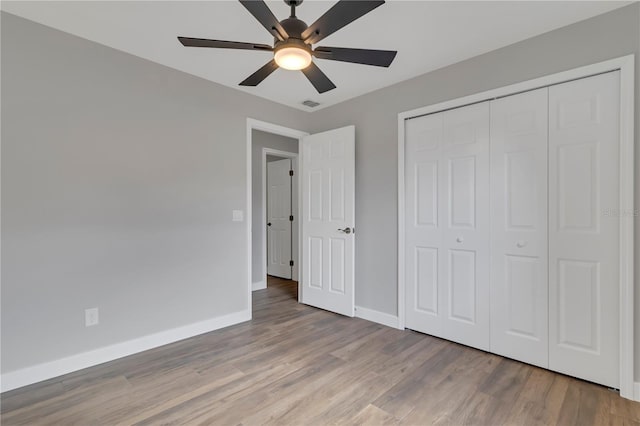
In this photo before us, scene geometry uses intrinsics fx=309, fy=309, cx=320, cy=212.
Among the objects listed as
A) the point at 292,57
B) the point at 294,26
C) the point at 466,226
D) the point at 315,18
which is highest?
the point at 315,18

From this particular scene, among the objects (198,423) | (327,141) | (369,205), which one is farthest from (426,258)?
(198,423)

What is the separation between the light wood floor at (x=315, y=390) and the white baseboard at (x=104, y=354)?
2.6 inches

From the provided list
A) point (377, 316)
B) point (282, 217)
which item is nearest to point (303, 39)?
point (377, 316)

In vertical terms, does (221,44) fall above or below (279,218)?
above

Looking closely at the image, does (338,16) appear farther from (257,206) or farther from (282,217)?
(282,217)

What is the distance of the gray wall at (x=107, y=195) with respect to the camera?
2.11m

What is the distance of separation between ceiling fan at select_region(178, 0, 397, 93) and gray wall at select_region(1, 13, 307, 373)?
1231mm

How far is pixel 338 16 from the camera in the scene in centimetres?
150

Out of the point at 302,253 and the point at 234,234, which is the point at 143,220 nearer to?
the point at 234,234

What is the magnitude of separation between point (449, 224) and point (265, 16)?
2.20 m

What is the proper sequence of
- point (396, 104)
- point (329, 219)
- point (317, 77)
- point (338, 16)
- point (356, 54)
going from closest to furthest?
point (338, 16), point (356, 54), point (317, 77), point (396, 104), point (329, 219)

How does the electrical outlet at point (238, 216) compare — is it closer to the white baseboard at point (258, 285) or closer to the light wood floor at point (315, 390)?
the light wood floor at point (315, 390)

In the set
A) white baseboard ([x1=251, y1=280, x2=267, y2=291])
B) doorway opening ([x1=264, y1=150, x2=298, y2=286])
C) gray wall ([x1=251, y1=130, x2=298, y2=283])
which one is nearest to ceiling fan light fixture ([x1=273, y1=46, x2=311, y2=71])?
gray wall ([x1=251, y1=130, x2=298, y2=283])

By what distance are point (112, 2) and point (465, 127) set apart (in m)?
2.75
